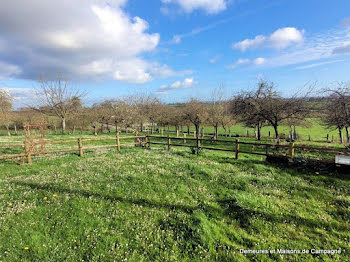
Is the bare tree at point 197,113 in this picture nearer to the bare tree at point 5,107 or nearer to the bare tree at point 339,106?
the bare tree at point 339,106

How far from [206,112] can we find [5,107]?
43195 millimetres

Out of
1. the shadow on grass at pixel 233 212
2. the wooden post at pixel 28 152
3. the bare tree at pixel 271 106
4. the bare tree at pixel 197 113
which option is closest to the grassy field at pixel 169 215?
the shadow on grass at pixel 233 212

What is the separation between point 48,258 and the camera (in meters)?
3.69

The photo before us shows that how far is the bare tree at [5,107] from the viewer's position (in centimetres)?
3433

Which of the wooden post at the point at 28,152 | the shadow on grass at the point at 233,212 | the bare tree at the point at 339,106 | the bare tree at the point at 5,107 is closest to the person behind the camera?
the shadow on grass at the point at 233,212

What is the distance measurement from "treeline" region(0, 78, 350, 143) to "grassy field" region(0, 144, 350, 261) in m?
12.4

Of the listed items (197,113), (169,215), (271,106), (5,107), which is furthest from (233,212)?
(5,107)

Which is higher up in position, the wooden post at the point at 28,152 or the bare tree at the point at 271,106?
the bare tree at the point at 271,106

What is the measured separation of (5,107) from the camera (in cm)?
3688

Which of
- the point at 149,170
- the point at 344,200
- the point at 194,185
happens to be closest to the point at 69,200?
the point at 149,170

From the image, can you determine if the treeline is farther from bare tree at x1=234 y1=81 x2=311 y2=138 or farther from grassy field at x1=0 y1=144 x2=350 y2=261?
grassy field at x1=0 y1=144 x2=350 y2=261

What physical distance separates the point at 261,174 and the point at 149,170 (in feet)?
19.2

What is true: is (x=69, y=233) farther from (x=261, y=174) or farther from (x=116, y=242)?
(x=261, y=174)

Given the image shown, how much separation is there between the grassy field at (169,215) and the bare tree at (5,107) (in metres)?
36.1
